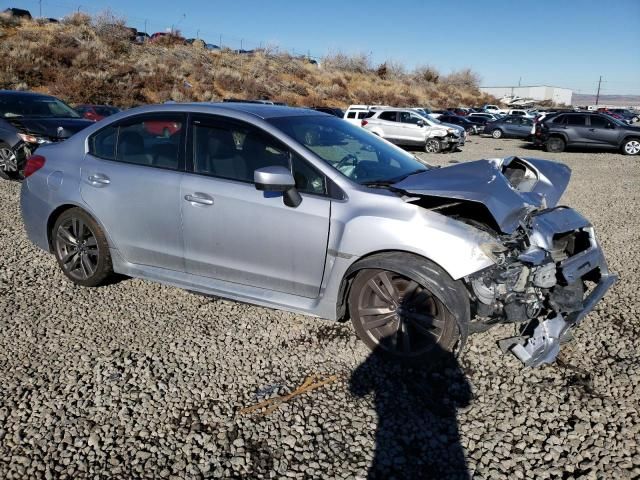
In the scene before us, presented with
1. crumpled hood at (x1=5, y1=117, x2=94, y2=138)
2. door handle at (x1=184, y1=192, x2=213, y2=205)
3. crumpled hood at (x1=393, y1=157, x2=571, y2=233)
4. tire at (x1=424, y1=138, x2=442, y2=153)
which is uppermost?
crumpled hood at (x1=393, y1=157, x2=571, y2=233)

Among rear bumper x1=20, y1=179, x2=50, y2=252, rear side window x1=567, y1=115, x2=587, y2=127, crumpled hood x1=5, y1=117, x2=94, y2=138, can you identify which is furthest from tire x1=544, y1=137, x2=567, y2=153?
rear bumper x1=20, y1=179, x2=50, y2=252

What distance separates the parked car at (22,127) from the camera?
8.88 meters

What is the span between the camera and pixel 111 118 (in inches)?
166

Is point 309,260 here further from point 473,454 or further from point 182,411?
point 473,454

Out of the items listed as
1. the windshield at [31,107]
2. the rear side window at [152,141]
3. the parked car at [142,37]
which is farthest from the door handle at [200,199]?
the parked car at [142,37]

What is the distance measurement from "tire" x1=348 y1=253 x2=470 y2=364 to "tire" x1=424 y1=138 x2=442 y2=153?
1664 cm

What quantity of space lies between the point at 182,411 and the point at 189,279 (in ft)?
3.96

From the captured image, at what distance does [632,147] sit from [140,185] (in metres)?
20.4

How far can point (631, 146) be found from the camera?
19.0m

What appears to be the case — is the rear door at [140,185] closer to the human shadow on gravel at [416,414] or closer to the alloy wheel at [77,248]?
the alloy wheel at [77,248]

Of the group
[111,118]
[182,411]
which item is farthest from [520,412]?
[111,118]

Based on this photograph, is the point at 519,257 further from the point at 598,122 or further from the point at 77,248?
the point at 598,122

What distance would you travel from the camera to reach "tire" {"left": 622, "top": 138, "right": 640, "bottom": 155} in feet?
61.7

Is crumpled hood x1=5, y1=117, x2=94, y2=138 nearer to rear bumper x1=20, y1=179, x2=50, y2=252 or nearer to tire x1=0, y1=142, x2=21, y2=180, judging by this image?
tire x1=0, y1=142, x2=21, y2=180
